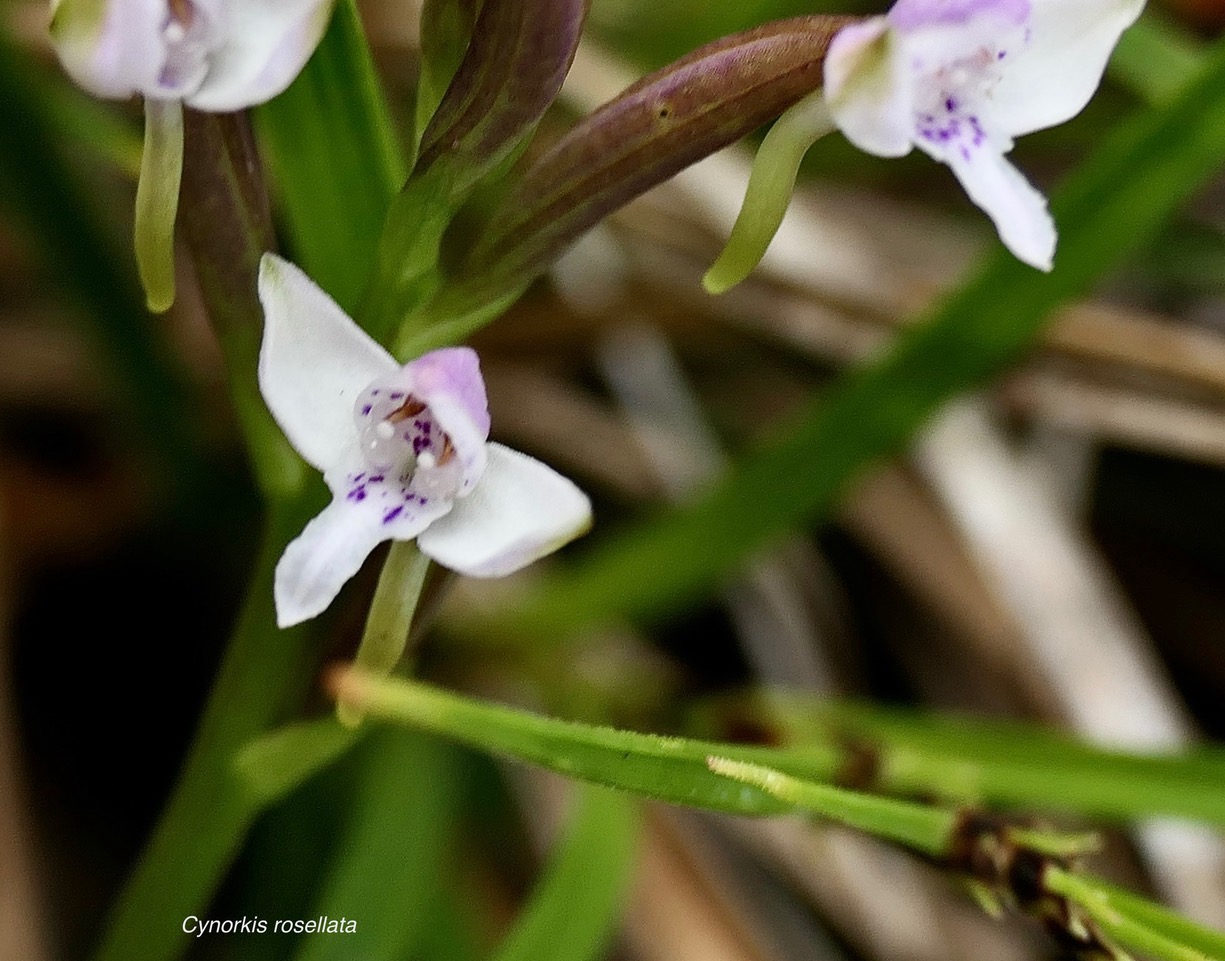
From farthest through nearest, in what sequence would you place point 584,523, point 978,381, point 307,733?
point 978,381, point 307,733, point 584,523

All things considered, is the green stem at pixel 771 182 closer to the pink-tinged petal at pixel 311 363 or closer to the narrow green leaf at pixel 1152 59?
the pink-tinged petal at pixel 311 363

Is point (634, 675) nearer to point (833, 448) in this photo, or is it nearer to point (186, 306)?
point (833, 448)

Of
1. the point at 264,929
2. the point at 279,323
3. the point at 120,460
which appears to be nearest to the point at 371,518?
the point at 279,323

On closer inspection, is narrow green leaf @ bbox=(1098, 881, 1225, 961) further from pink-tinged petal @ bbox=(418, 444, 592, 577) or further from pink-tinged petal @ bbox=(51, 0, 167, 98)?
pink-tinged petal @ bbox=(51, 0, 167, 98)

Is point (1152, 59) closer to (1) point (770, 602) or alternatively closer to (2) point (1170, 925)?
(1) point (770, 602)

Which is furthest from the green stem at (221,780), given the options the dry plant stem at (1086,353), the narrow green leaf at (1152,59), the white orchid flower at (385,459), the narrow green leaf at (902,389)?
the narrow green leaf at (1152,59)

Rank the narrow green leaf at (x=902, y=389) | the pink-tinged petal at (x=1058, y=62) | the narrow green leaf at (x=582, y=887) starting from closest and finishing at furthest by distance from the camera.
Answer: the pink-tinged petal at (x=1058, y=62), the narrow green leaf at (x=582, y=887), the narrow green leaf at (x=902, y=389)

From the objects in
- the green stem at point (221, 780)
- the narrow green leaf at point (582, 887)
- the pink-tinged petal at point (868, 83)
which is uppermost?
the pink-tinged petal at point (868, 83)
